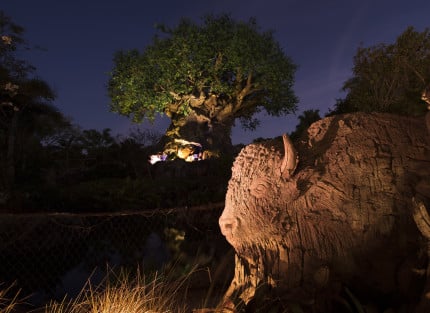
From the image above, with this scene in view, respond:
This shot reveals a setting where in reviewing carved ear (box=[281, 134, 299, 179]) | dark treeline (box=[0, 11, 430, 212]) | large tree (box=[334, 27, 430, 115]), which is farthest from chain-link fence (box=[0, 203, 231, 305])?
large tree (box=[334, 27, 430, 115])

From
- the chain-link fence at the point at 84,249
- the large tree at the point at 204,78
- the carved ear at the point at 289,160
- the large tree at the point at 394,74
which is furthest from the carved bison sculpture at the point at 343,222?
the large tree at the point at 204,78

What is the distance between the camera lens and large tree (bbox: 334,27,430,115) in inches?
497

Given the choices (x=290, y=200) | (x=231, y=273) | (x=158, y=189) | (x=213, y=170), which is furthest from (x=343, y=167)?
(x=213, y=170)

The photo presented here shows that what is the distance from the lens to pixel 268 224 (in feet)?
8.95

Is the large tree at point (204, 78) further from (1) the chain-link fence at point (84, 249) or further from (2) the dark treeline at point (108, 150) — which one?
(1) the chain-link fence at point (84, 249)

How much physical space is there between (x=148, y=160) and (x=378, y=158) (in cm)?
1579

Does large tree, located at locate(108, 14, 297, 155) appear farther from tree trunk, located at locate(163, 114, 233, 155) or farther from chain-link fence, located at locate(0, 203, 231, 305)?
chain-link fence, located at locate(0, 203, 231, 305)

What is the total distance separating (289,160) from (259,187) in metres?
0.33

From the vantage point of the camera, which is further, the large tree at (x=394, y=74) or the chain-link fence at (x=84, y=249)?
the large tree at (x=394, y=74)

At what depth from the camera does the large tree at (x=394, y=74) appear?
12625mm

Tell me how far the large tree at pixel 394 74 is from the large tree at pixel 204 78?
4.67 m

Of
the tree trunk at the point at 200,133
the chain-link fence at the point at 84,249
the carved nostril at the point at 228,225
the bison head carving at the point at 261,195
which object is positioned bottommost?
the chain-link fence at the point at 84,249

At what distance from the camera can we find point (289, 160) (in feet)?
9.27

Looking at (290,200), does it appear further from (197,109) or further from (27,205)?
(197,109)
